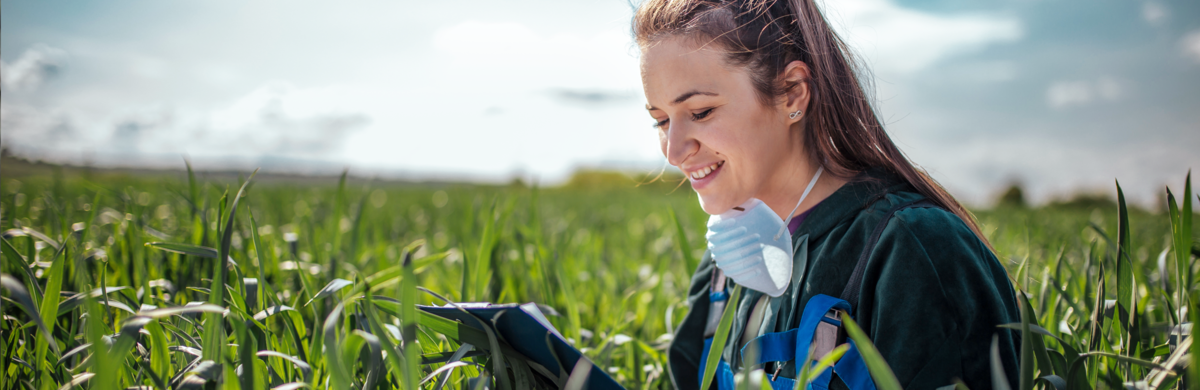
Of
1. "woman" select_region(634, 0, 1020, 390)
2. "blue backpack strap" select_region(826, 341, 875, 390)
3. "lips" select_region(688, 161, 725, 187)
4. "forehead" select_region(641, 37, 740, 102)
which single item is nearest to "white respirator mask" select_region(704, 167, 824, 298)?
"woman" select_region(634, 0, 1020, 390)

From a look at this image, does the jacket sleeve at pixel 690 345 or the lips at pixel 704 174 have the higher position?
the lips at pixel 704 174

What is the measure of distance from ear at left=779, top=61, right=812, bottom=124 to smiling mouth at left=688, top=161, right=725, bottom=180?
0.19 m

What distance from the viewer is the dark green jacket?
93 cm

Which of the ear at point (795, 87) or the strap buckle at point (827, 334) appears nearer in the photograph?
the strap buckle at point (827, 334)

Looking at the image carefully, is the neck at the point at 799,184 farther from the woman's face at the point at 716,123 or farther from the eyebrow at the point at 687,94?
the eyebrow at the point at 687,94

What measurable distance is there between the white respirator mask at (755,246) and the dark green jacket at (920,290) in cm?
6

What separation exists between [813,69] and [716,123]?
256 mm

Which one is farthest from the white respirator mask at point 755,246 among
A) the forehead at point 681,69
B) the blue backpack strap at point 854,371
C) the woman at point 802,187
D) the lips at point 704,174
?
the forehead at point 681,69

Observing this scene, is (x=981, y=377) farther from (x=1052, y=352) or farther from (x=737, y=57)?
(x=737, y=57)

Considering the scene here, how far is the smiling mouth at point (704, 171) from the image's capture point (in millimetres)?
1311

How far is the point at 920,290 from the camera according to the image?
37.4 inches

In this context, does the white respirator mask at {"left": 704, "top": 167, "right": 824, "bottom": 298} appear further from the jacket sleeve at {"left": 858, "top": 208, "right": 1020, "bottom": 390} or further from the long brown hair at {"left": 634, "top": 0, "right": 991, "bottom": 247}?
the jacket sleeve at {"left": 858, "top": 208, "right": 1020, "bottom": 390}

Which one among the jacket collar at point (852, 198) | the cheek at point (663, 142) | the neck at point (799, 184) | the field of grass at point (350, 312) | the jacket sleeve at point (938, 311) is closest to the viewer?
the field of grass at point (350, 312)

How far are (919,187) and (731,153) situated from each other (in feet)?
1.34
